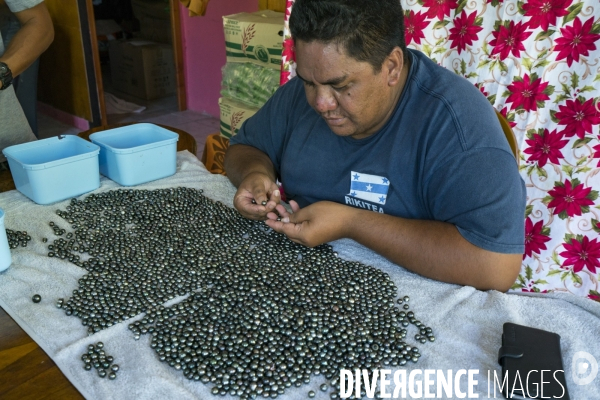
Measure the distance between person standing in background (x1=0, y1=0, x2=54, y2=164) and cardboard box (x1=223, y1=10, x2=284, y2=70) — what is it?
0.84m

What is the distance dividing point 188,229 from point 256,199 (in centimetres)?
19

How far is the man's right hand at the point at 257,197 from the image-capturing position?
1.34m

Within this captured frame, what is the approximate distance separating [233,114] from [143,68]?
9.58 feet

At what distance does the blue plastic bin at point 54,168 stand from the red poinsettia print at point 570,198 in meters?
1.51

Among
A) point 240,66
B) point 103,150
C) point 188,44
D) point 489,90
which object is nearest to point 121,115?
point 188,44

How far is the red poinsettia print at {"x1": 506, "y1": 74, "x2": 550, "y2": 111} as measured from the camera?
172 centimetres

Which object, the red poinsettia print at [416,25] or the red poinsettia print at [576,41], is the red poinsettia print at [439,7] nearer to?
the red poinsettia print at [416,25]

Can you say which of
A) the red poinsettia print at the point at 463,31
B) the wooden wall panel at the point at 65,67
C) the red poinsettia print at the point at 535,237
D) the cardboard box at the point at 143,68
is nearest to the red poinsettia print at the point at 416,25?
the red poinsettia print at the point at 463,31

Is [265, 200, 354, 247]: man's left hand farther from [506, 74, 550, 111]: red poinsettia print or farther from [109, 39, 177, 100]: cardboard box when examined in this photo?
[109, 39, 177, 100]: cardboard box

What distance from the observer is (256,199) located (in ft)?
4.54

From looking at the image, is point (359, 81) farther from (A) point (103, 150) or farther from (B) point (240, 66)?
(B) point (240, 66)

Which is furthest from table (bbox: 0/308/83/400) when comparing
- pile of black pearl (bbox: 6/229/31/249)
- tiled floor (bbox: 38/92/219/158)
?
tiled floor (bbox: 38/92/219/158)

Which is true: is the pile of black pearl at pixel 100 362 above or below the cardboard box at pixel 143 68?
above

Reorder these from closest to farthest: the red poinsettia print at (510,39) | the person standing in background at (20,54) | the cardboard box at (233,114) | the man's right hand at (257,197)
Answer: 1. the man's right hand at (257,197)
2. the red poinsettia print at (510,39)
3. the person standing in background at (20,54)
4. the cardboard box at (233,114)
